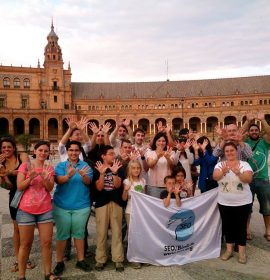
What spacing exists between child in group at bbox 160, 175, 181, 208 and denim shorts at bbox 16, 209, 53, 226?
2161 mm

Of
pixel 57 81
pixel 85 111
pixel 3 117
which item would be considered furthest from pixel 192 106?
pixel 3 117

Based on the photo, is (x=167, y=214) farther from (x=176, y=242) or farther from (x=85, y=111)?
(x=85, y=111)

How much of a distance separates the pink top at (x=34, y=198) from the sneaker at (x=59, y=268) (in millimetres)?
1107

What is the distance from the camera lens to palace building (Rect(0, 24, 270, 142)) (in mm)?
66875

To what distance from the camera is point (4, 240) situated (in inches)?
295

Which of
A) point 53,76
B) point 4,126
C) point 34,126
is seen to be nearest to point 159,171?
point 4,126

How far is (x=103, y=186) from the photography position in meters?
5.76

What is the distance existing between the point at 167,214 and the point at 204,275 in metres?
1.25

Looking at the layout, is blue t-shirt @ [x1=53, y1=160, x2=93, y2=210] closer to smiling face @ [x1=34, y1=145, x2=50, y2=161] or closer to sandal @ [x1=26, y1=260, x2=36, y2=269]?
smiling face @ [x1=34, y1=145, x2=50, y2=161]

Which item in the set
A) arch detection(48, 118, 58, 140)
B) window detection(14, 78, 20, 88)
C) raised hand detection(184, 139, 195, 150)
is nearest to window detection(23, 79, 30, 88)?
window detection(14, 78, 20, 88)

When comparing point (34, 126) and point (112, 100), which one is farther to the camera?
point (112, 100)

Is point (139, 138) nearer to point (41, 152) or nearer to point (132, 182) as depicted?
point (132, 182)

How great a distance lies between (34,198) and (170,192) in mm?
2497

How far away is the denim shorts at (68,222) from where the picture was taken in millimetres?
5637
